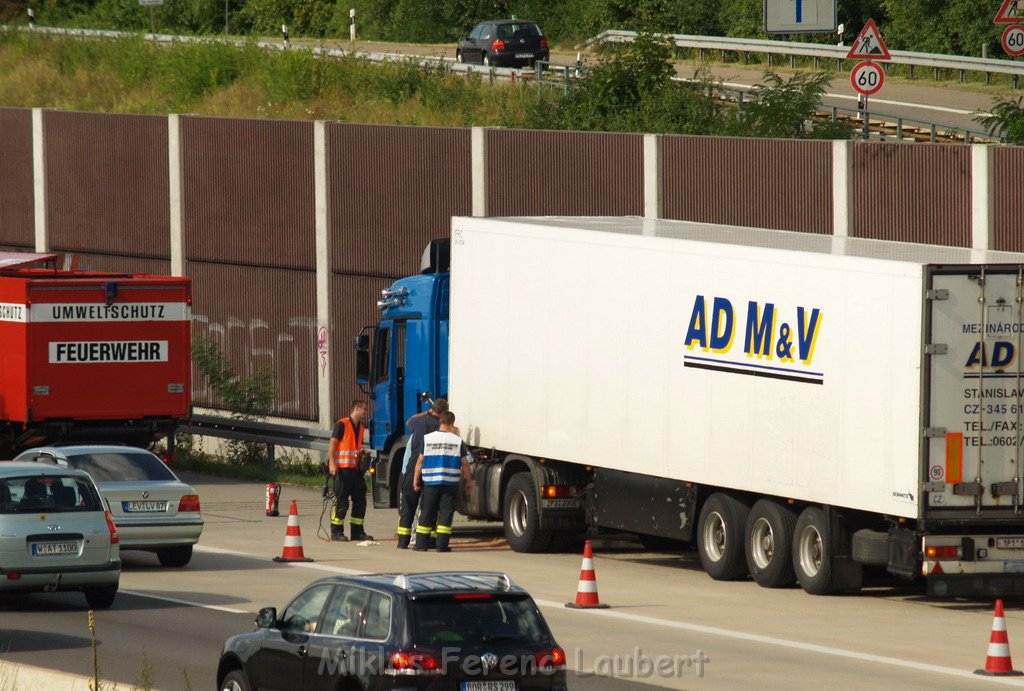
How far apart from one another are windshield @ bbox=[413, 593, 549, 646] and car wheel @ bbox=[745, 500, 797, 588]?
868cm

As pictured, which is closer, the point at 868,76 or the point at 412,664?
the point at 412,664

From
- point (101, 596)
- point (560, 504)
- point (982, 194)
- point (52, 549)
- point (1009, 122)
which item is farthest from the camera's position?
point (1009, 122)

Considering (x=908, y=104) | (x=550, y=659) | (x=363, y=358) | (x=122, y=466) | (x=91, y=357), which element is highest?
(x=908, y=104)

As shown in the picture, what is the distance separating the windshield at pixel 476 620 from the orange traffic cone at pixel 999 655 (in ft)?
16.9

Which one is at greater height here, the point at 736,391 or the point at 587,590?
the point at 736,391

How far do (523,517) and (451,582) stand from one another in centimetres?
1198

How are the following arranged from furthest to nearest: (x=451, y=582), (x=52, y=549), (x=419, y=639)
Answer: (x=52, y=549) → (x=451, y=582) → (x=419, y=639)

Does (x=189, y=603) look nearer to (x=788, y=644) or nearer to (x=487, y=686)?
(x=788, y=644)

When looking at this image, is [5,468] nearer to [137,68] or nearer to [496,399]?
[496,399]

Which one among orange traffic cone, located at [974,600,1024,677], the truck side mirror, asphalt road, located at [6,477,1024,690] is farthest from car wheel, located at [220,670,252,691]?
the truck side mirror

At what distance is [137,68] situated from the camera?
5347cm

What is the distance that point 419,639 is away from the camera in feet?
35.1

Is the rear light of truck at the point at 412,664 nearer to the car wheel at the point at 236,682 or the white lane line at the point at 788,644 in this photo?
the car wheel at the point at 236,682

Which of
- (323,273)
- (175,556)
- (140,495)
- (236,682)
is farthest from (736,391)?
(323,273)
